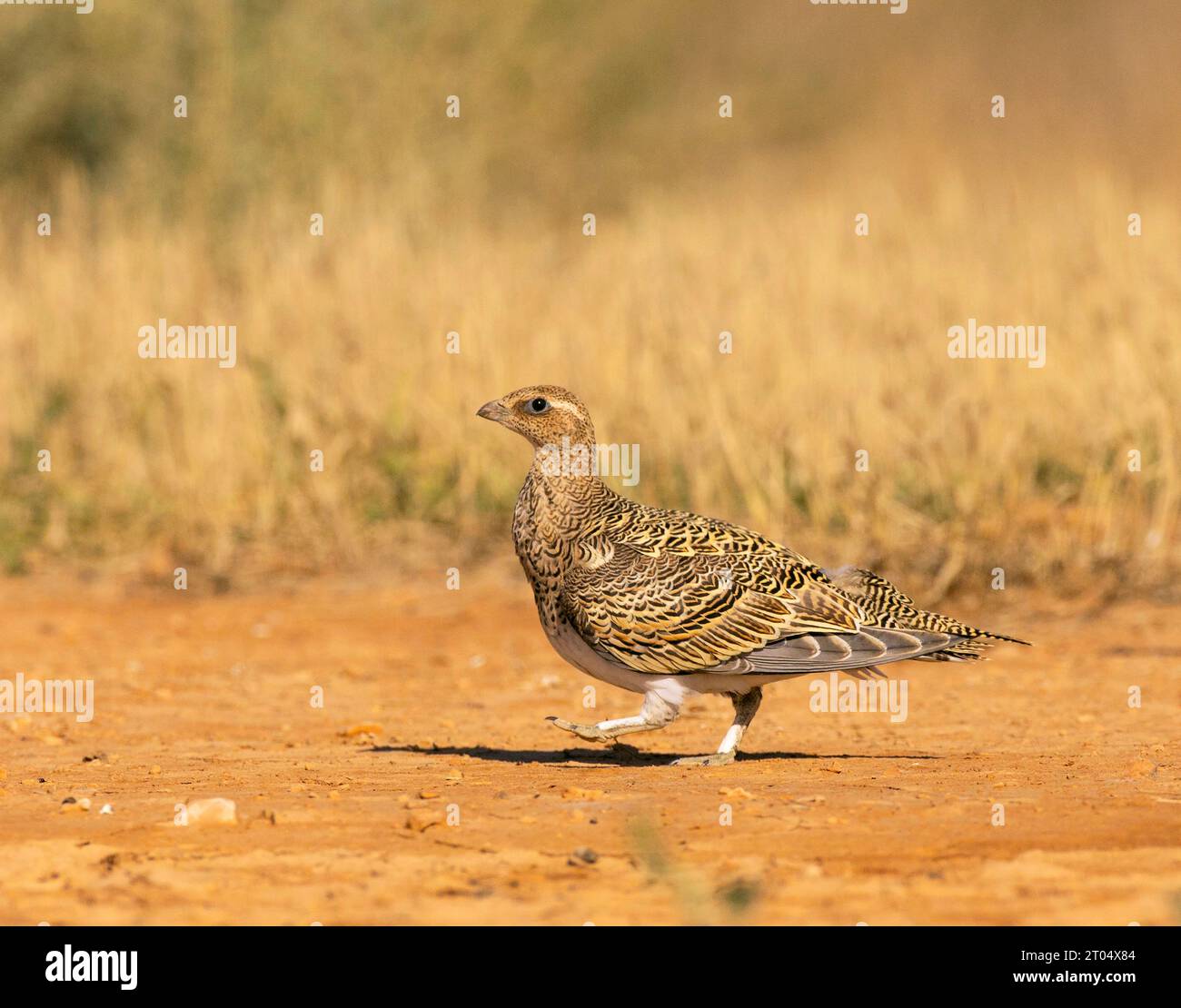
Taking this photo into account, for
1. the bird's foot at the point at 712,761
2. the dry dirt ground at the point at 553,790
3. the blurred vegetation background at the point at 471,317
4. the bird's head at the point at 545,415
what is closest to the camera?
the dry dirt ground at the point at 553,790

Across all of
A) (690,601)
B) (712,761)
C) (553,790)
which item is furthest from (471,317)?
(553,790)

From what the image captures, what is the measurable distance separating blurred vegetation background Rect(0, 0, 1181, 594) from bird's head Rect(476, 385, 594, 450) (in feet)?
13.3

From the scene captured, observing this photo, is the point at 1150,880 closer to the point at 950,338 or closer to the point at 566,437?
the point at 566,437

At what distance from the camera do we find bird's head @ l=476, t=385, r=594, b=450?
733 centimetres

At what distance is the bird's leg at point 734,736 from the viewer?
22.2 ft

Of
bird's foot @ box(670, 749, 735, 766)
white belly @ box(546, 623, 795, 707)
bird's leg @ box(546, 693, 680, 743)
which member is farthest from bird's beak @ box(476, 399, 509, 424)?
bird's foot @ box(670, 749, 735, 766)

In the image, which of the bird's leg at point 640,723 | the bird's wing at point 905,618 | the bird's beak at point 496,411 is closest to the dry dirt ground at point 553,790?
the bird's leg at point 640,723

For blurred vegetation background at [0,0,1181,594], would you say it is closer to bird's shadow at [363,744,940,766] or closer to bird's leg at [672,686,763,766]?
bird's shadow at [363,744,940,766]

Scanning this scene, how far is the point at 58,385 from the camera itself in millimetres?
13891

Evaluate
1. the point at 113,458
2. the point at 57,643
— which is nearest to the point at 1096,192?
the point at 113,458

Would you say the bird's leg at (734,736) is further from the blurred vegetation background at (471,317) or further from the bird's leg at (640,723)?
the blurred vegetation background at (471,317)

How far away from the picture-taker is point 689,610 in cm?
668

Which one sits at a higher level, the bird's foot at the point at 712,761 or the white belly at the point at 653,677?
the white belly at the point at 653,677

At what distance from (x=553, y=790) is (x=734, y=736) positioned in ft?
3.07
